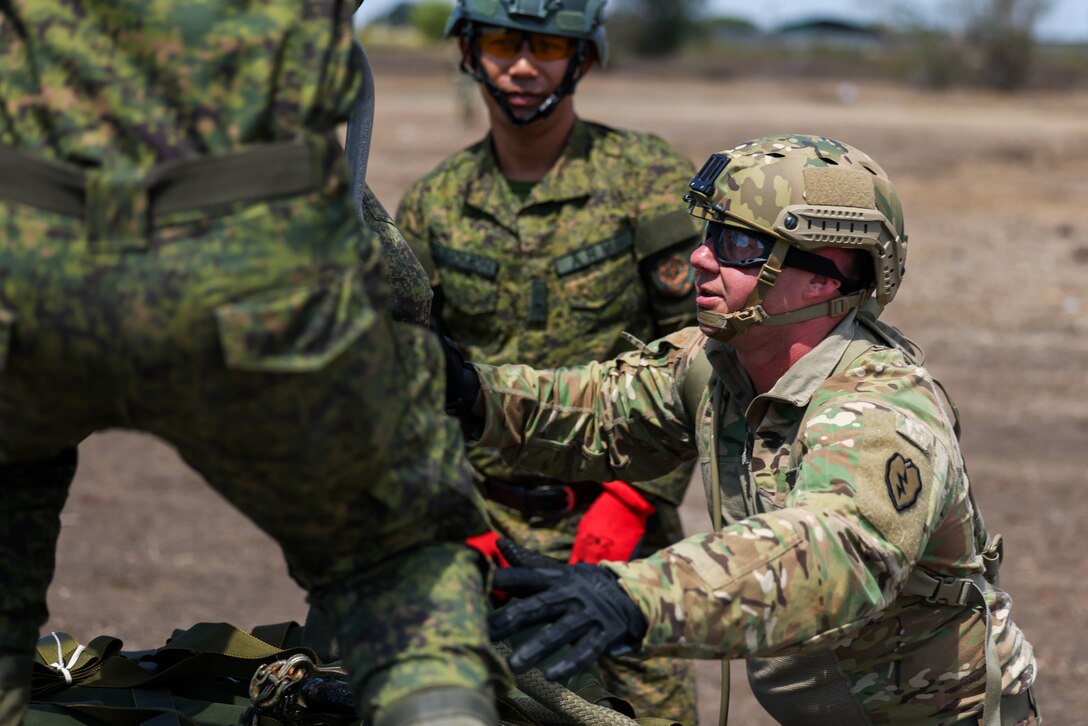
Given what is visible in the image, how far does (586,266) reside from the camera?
4906 mm

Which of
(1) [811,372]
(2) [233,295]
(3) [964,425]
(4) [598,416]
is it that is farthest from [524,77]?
(3) [964,425]

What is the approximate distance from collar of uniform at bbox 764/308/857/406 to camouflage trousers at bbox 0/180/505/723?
2.98 ft

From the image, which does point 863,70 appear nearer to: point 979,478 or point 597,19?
point 979,478

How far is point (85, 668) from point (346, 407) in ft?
4.38

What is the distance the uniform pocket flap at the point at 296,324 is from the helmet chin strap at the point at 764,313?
1131 mm

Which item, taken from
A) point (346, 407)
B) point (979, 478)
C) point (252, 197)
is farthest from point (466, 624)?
point (979, 478)

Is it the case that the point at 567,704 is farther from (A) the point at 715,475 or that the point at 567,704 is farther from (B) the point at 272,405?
(B) the point at 272,405

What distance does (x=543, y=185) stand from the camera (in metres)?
5.02

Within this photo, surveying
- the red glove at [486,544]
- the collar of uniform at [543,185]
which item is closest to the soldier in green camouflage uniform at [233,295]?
the red glove at [486,544]

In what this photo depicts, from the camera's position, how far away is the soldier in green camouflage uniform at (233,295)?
2.18 meters

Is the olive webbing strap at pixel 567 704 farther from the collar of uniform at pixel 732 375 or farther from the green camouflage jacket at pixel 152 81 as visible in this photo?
the green camouflage jacket at pixel 152 81

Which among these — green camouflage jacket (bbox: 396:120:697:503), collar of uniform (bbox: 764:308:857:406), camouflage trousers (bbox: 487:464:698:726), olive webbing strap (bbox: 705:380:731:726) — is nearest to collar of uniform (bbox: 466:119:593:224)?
green camouflage jacket (bbox: 396:120:697:503)

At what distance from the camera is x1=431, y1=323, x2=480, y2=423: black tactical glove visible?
3420 millimetres

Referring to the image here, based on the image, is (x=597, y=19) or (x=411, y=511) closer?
(x=411, y=511)
